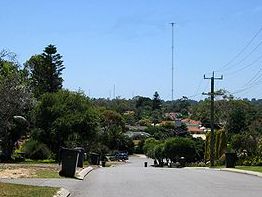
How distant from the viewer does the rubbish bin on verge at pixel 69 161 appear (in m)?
23.5

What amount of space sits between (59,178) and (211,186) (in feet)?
21.7

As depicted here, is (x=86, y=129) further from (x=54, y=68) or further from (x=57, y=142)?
(x=54, y=68)

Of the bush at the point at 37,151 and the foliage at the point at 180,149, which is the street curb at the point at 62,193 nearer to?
the bush at the point at 37,151

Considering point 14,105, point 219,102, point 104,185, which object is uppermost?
point 219,102

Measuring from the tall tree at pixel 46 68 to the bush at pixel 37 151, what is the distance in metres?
29.5

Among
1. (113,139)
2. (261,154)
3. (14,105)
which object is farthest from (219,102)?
(14,105)

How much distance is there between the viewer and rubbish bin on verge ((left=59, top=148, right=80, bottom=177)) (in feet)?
77.0

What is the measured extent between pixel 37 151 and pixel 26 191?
40.0 metres

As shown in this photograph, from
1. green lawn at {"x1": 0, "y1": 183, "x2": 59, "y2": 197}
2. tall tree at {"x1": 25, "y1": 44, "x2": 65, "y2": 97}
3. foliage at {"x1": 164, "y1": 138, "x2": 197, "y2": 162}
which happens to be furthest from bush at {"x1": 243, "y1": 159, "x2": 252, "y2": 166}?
tall tree at {"x1": 25, "y1": 44, "x2": 65, "y2": 97}

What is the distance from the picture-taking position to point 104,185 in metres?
19.8

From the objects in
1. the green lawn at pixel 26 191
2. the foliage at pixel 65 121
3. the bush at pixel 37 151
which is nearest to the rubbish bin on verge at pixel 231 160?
the foliage at pixel 65 121

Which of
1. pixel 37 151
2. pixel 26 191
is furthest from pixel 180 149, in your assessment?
A: pixel 26 191

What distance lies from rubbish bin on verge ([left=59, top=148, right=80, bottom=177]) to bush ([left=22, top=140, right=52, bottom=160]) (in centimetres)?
3105

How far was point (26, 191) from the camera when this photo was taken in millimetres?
15852
